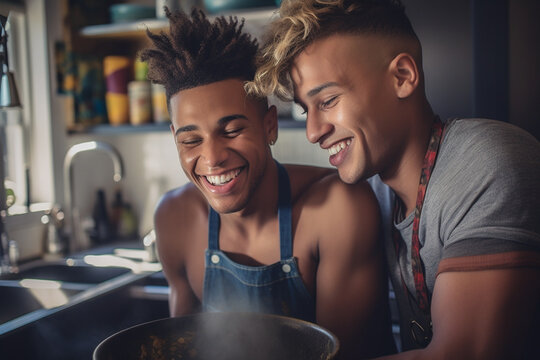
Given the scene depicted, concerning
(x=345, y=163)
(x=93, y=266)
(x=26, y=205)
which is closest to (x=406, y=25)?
(x=345, y=163)

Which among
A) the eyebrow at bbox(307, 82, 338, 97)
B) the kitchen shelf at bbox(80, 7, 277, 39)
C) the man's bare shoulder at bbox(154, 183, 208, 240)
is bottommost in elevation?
the man's bare shoulder at bbox(154, 183, 208, 240)

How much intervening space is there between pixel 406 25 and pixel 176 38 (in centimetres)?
54

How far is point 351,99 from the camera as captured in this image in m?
1.19

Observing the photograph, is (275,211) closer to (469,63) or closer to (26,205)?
(469,63)

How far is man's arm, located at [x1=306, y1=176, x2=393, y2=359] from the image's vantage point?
4.08 feet

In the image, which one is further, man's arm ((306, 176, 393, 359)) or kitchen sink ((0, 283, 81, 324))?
kitchen sink ((0, 283, 81, 324))

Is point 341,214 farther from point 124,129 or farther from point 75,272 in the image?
point 124,129

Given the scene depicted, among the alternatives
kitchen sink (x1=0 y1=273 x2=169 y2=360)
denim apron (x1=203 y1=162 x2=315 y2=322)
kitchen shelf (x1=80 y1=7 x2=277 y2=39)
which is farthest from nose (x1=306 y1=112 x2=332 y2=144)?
kitchen shelf (x1=80 y1=7 x2=277 y2=39)

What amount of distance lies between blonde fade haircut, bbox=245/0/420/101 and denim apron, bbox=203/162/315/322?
11.3 inches

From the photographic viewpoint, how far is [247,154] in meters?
1.25

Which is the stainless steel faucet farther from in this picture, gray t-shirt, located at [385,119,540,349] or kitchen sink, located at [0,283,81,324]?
gray t-shirt, located at [385,119,540,349]

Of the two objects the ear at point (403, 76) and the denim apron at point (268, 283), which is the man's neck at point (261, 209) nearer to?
the denim apron at point (268, 283)

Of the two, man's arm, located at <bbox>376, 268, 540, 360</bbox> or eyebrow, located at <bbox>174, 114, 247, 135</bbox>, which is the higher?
eyebrow, located at <bbox>174, 114, 247, 135</bbox>

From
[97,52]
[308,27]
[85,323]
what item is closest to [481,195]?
[308,27]
